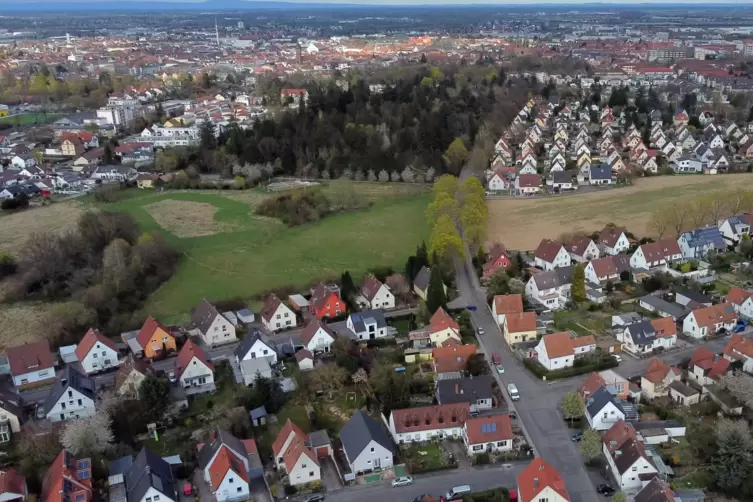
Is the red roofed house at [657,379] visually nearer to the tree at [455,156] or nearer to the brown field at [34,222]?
the tree at [455,156]

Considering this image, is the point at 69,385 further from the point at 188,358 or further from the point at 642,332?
the point at 642,332

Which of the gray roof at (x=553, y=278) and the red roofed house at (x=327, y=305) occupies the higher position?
the gray roof at (x=553, y=278)

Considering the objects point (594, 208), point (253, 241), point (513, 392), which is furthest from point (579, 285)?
point (253, 241)

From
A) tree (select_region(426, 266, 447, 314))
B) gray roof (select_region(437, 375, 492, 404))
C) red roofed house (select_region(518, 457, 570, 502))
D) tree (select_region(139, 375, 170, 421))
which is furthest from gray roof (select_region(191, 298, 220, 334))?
red roofed house (select_region(518, 457, 570, 502))

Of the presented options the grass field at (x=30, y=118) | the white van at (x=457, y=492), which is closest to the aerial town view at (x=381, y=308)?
the white van at (x=457, y=492)

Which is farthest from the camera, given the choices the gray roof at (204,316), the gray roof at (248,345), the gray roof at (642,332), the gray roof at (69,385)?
the gray roof at (204,316)

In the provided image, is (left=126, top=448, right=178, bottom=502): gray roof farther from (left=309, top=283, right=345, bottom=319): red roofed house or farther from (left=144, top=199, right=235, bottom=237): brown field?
(left=144, top=199, right=235, bottom=237): brown field
